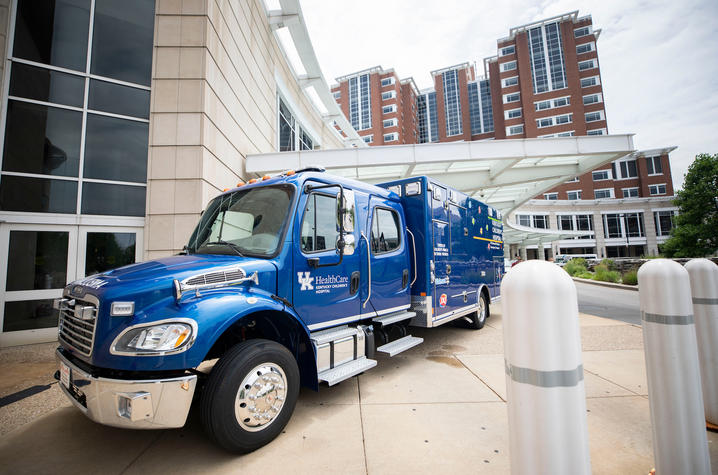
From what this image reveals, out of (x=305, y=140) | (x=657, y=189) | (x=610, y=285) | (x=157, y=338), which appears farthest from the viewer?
(x=657, y=189)

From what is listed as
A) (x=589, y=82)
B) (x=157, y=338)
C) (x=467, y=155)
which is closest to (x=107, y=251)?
(x=157, y=338)

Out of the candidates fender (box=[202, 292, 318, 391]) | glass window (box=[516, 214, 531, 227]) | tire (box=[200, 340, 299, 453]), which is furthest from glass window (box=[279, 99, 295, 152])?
glass window (box=[516, 214, 531, 227])

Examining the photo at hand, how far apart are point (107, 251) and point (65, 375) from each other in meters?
5.78

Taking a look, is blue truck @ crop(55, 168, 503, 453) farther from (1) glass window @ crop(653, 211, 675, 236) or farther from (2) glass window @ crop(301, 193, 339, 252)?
(1) glass window @ crop(653, 211, 675, 236)

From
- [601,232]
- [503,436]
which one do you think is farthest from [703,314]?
[601,232]

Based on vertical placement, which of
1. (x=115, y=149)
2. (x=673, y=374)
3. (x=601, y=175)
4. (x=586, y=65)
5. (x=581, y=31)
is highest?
(x=581, y=31)

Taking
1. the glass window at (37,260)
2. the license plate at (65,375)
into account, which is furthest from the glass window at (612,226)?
the license plate at (65,375)

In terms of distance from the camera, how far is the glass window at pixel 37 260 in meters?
6.37

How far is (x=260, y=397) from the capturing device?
2.72m

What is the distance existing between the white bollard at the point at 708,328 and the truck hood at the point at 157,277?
12.7ft

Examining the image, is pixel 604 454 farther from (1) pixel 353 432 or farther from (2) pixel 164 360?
(2) pixel 164 360

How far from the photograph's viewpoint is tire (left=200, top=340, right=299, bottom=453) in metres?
2.48

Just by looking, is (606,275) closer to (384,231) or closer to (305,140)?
(305,140)

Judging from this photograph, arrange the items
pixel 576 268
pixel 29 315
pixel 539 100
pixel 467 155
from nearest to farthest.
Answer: pixel 29 315 < pixel 467 155 < pixel 576 268 < pixel 539 100
